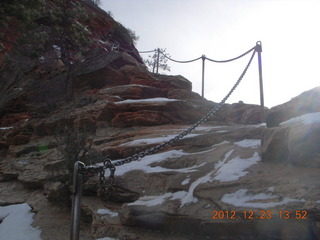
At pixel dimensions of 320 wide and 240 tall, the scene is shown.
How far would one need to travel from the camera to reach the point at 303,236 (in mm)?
2723

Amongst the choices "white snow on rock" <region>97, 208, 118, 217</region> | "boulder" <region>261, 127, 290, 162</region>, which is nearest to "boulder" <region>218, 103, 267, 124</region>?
"boulder" <region>261, 127, 290, 162</region>

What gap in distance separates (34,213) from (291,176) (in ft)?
16.3

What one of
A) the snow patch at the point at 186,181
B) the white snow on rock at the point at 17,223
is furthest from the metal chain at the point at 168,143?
the white snow on rock at the point at 17,223

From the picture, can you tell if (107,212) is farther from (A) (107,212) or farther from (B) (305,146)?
(B) (305,146)

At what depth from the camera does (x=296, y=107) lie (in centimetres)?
463

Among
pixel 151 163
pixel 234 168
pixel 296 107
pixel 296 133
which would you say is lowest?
pixel 151 163

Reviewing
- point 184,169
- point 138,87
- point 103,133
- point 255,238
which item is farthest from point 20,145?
point 255,238

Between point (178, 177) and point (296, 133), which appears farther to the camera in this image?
point (178, 177)

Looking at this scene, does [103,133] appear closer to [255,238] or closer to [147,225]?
[147,225]

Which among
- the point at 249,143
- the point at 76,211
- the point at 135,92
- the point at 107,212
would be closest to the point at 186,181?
the point at 107,212

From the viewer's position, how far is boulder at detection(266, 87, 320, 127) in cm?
434

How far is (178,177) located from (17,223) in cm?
326

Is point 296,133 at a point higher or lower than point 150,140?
higher

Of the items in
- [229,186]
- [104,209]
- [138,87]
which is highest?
[138,87]
